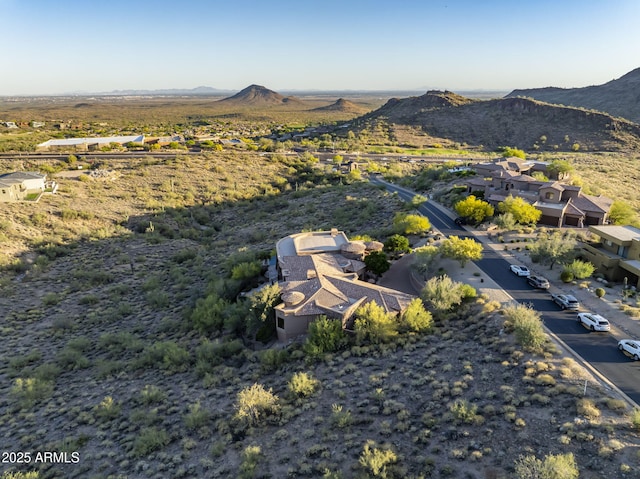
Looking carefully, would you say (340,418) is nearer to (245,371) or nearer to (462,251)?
(245,371)

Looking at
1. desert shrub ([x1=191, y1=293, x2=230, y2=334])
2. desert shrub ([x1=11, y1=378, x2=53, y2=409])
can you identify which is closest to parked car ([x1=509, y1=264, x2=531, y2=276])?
desert shrub ([x1=191, y1=293, x2=230, y2=334])

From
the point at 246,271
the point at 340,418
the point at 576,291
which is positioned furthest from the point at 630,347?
the point at 246,271

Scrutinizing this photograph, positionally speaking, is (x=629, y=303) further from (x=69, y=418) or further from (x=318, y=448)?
(x=69, y=418)

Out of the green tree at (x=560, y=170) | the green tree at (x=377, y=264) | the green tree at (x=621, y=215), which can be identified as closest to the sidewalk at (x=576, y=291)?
the green tree at (x=377, y=264)

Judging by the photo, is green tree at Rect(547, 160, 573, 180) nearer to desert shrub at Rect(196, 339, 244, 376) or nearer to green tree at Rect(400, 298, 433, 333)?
green tree at Rect(400, 298, 433, 333)

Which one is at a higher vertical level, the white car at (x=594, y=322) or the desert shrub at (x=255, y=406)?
the white car at (x=594, y=322)

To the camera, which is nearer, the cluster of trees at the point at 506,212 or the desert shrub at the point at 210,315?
the desert shrub at the point at 210,315

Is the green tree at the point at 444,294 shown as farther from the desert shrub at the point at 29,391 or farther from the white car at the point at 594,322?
the desert shrub at the point at 29,391

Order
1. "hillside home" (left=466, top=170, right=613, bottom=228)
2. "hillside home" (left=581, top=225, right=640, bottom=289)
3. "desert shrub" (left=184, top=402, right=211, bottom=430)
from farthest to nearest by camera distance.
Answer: "hillside home" (left=466, top=170, right=613, bottom=228)
"hillside home" (left=581, top=225, right=640, bottom=289)
"desert shrub" (left=184, top=402, right=211, bottom=430)
